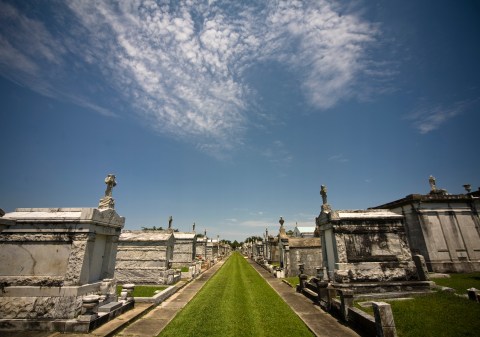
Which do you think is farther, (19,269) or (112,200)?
(112,200)

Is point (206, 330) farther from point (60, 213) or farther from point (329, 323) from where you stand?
point (60, 213)

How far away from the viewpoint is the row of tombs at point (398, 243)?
11656 mm

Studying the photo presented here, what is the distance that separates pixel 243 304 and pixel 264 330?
167 inches

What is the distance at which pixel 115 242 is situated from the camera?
35.0 feet

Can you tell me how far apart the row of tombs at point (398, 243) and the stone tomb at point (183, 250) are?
1438 cm

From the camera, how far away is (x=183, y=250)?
32.1 metres

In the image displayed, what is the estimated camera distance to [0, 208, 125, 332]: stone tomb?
7.54 m

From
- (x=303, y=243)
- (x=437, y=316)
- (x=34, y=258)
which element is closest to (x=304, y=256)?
(x=303, y=243)

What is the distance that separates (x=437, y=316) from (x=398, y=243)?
5.18 m

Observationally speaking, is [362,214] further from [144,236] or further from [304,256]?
[144,236]

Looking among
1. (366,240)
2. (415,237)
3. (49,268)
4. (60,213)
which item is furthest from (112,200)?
(415,237)

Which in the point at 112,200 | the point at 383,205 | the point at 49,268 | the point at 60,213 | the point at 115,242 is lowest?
the point at 49,268

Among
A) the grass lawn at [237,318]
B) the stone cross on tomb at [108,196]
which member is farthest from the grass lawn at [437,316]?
the stone cross on tomb at [108,196]

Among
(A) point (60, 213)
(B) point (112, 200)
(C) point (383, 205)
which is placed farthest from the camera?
(C) point (383, 205)
